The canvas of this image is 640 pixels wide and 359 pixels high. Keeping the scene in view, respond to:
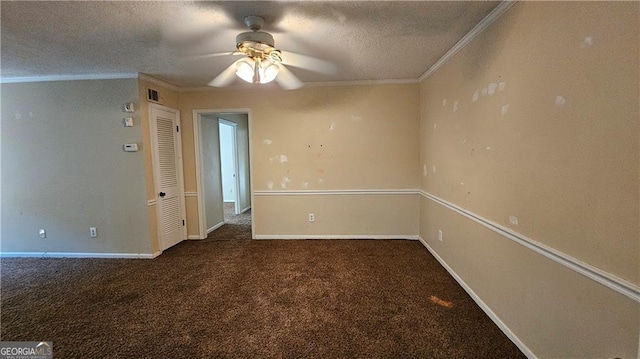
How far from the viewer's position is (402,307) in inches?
87.0

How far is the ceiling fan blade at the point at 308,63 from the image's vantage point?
266cm

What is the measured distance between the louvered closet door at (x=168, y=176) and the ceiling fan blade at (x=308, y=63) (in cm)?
200

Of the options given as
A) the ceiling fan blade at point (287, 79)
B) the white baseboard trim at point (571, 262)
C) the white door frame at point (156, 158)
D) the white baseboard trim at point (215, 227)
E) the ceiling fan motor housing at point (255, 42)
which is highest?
the ceiling fan blade at point (287, 79)

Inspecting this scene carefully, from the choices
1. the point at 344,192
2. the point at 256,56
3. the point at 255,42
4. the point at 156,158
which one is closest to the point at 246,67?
the point at 256,56

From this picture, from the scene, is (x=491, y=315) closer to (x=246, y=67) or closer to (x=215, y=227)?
(x=246, y=67)

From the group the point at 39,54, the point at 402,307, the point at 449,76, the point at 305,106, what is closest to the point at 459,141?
the point at 449,76

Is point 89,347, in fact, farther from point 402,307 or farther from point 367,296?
point 402,307

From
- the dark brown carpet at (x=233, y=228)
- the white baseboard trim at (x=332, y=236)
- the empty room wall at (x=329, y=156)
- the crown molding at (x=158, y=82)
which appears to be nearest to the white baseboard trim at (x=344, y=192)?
the empty room wall at (x=329, y=156)

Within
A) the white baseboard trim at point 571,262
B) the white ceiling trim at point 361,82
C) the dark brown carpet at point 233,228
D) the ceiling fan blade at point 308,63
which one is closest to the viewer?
the white baseboard trim at point 571,262

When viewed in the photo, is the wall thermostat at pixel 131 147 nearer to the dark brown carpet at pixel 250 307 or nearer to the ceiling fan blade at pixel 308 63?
the dark brown carpet at pixel 250 307

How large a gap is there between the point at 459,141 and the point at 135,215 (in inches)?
155

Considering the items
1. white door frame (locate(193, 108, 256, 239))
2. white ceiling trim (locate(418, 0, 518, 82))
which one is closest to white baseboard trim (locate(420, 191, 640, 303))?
white ceiling trim (locate(418, 0, 518, 82))

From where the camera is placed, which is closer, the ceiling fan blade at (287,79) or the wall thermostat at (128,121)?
the ceiling fan blade at (287,79)

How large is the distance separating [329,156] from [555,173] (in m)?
2.76
